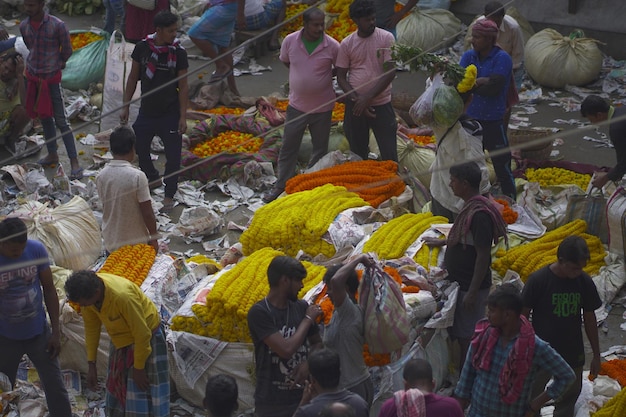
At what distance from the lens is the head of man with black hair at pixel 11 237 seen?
5711 mm

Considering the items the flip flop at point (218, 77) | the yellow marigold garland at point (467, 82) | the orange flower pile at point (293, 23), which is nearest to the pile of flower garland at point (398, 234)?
the yellow marigold garland at point (467, 82)

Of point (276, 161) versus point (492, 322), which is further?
point (276, 161)

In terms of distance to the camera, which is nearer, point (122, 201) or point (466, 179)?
point (466, 179)

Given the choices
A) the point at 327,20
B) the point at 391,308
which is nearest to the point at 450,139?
the point at 391,308

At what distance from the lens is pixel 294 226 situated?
7.36 meters

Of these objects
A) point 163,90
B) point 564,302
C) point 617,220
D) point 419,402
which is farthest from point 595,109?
point 163,90

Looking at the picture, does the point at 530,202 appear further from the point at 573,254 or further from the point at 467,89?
the point at 573,254

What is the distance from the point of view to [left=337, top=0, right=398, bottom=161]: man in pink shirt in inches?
347

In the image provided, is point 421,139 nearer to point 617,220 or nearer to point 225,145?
point 225,145

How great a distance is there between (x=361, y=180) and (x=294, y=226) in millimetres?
1126

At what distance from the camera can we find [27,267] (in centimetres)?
587

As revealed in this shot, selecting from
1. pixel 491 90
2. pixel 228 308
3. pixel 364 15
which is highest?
pixel 364 15

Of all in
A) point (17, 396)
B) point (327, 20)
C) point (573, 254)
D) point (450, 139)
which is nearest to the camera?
point (573, 254)

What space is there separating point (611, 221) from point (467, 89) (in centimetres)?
150
